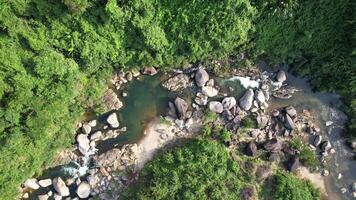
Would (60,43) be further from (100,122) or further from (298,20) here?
(298,20)

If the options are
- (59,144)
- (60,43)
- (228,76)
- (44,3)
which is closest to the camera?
(44,3)

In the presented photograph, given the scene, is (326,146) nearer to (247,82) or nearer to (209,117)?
(247,82)

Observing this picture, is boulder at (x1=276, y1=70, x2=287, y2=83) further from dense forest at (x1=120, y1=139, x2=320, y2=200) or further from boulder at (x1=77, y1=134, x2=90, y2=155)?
boulder at (x1=77, y1=134, x2=90, y2=155)

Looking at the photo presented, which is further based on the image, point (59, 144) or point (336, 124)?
point (336, 124)

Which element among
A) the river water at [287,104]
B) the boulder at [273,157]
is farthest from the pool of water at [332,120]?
the boulder at [273,157]

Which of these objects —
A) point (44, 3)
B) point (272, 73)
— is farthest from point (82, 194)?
point (272, 73)

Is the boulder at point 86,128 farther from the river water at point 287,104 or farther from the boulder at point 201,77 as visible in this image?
the boulder at point 201,77

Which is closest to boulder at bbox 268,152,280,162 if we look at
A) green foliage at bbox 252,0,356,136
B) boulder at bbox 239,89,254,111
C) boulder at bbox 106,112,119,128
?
boulder at bbox 239,89,254,111
